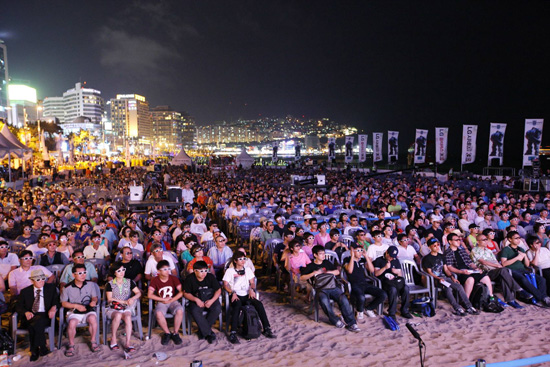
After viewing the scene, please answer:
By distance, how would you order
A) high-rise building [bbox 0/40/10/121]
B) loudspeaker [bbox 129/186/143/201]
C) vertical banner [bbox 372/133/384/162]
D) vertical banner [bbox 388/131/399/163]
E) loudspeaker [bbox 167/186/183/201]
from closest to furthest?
loudspeaker [bbox 129/186/143/201]
loudspeaker [bbox 167/186/183/201]
vertical banner [bbox 388/131/399/163]
vertical banner [bbox 372/133/384/162]
high-rise building [bbox 0/40/10/121]

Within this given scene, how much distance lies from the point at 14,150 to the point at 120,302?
69.6 ft

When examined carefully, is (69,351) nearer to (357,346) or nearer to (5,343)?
(5,343)

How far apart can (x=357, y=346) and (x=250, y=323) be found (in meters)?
1.43

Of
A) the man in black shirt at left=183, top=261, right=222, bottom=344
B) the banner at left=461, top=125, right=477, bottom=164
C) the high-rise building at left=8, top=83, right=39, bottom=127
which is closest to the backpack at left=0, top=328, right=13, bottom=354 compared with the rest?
the man in black shirt at left=183, top=261, right=222, bottom=344

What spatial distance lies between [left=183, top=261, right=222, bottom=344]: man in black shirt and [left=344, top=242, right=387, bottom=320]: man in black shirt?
203 cm

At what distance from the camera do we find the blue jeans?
17.3 ft

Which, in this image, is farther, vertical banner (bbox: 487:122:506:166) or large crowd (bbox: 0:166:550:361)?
vertical banner (bbox: 487:122:506:166)

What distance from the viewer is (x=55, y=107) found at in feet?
578

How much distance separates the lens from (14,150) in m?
21.3

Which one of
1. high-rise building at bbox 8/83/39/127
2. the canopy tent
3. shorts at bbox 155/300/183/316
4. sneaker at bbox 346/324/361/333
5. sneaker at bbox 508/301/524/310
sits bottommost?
sneaker at bbox 346/324/361/333

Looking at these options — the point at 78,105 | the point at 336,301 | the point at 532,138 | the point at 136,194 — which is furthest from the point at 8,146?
the point at 78,105

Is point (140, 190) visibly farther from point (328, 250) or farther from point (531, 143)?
point (531, 143)

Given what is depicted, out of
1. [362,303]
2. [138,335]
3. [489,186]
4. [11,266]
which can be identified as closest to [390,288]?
[362,303]

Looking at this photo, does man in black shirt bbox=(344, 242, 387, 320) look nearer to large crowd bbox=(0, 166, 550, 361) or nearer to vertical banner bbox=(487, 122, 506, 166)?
large crowd bbox=(0, 166, 550, 361)
